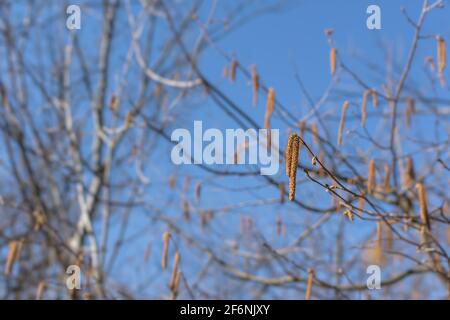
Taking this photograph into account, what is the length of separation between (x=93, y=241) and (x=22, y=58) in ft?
7.67

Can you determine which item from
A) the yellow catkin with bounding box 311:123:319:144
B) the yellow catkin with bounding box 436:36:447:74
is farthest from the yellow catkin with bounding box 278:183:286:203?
the yellow catkin with bounding box 436:36:447:74

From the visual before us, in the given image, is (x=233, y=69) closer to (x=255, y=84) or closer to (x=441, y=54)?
(x=255, y=84)

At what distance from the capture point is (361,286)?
3047mm

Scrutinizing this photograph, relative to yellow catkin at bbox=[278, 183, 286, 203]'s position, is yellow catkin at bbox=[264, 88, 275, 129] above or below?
above

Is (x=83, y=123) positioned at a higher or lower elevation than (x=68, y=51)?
lower

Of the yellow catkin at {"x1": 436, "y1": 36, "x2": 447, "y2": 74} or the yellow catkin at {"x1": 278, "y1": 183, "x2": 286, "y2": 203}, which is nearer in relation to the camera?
the yellow catkin at {"x1": 436, "y1": 36, "x2": 447, "y2": 74}

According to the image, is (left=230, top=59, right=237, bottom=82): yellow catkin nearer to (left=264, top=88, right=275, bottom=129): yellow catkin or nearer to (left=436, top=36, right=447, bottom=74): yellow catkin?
(left=264, top=88, right=275, bottom=129): yellow catkin

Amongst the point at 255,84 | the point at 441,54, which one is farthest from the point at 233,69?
the point at 441,54

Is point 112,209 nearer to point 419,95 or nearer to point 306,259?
point 306,259

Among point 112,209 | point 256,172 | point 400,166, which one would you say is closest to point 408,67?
point 256,172

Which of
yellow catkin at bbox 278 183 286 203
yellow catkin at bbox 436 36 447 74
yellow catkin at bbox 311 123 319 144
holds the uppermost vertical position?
yellow catkin at bbox 436 36 447 74

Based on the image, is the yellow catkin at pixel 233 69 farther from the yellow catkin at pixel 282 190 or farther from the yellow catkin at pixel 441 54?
the yellow catkin at pixel 441 54

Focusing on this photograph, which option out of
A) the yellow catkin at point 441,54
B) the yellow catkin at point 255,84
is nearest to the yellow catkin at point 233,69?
the yellow catkin at point 255,84

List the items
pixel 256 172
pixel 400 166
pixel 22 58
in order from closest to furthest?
pixel 256 172, pixel 400 166, pixel 22 58
